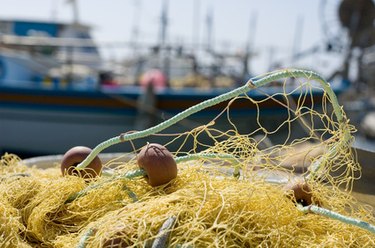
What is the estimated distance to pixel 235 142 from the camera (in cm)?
210

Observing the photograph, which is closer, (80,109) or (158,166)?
(158,166)

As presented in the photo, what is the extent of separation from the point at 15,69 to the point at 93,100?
3.12 m

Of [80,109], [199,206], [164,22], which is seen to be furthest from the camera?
[164,22]

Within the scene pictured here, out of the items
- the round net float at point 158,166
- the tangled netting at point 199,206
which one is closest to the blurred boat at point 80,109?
the tangled netting at point 199,206

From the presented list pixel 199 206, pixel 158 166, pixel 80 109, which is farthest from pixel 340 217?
pixel 80 109

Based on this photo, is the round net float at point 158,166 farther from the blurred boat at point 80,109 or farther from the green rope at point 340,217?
the blurred boat at point 80,109

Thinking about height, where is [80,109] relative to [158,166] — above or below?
below

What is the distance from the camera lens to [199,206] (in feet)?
5.60

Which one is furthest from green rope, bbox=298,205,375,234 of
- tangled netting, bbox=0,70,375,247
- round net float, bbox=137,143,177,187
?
round net float, bbox=137,143,177,187

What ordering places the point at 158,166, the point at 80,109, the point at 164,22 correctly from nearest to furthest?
the point at 158,166, the point at 80,109, the point at 164,22

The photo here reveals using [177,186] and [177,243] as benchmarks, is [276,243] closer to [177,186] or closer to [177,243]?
[177,243]

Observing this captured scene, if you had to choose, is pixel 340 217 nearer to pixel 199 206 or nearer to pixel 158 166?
pixel 199 206

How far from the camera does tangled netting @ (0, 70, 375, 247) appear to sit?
64.6 inches

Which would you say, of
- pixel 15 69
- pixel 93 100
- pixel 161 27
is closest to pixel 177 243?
pixel 93 100
